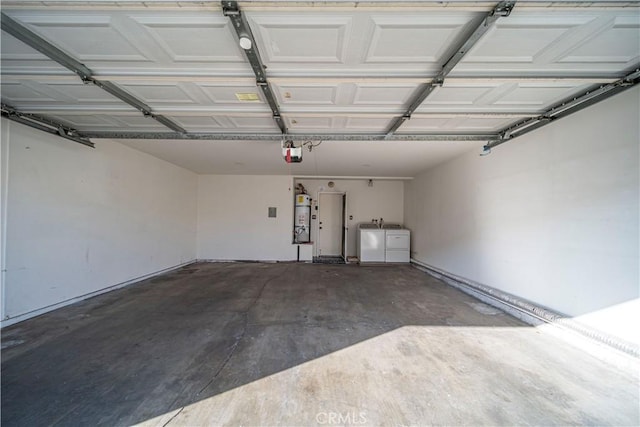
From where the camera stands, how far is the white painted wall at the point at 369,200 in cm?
753

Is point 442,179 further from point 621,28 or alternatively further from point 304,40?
point 304,40

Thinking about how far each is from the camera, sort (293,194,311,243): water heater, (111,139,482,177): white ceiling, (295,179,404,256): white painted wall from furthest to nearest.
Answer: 1. (295,179,404,256): white painted wall
2. (293,194,311,243): water heater
3. (111,139,482,177): white ceiling

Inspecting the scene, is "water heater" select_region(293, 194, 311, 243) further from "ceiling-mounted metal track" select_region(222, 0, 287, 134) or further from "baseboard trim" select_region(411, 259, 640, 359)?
"ceiling-mounted metal track" select_region(222, 0, 287, 134)

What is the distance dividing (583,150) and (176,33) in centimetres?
383

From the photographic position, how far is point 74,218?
339 cm

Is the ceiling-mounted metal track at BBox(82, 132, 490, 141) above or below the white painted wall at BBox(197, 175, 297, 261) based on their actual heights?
above

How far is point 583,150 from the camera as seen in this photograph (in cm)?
245

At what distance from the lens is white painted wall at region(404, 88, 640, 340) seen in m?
2.11

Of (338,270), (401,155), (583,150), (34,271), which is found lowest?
(338,270)

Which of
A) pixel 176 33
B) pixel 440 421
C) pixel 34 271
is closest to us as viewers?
pixel 440 421

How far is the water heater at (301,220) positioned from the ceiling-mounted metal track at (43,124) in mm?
4696

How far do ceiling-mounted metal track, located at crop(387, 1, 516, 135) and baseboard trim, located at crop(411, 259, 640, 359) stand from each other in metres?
2.75

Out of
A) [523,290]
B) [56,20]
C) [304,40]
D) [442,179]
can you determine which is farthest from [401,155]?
[56,20]

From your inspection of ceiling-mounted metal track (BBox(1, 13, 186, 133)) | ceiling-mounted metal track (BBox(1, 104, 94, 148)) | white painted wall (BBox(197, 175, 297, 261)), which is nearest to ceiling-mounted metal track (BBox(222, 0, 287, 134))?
ceiling-mounted metal track (BBox(1, 13, 186, 133))
